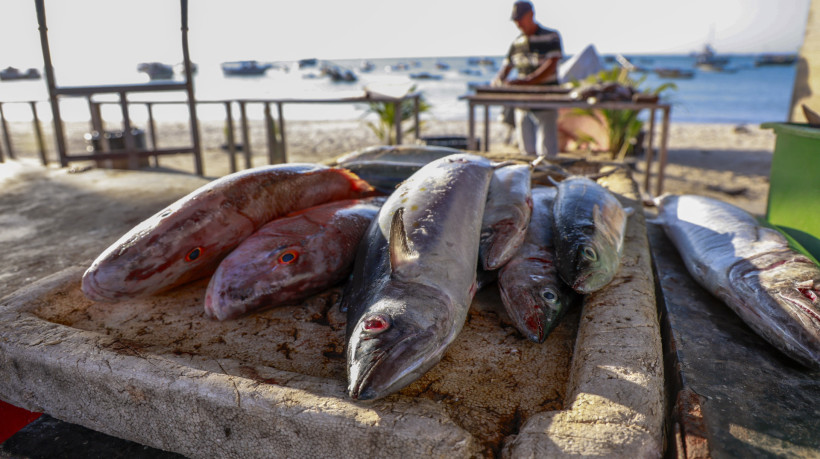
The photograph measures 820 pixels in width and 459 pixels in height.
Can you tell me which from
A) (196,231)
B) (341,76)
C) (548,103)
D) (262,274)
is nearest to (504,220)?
(262,274)

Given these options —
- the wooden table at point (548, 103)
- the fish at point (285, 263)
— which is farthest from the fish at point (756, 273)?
the wooden table at point (548, 103)

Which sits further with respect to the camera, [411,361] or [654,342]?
[654,342]

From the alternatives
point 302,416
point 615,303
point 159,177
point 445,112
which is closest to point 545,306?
point 615,303

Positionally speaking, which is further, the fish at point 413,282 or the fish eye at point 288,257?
the fish eye at point 288,257

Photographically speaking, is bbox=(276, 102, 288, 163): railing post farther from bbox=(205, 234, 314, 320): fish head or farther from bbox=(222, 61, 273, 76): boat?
bbox=(222, 61, 273, 76): boat

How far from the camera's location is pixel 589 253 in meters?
2.34

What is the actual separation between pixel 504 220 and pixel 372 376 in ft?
4.01

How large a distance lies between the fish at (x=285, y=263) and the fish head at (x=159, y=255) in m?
0.16

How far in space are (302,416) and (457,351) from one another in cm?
75

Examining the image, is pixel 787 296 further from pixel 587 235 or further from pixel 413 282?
pixel 413 282

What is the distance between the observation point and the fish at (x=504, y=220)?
2406 millimetres

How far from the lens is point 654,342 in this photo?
1.96 m

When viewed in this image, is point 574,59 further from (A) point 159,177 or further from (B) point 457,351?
(B) point 457,351

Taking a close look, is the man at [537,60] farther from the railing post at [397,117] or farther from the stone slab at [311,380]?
A: the stone slab at [311,380]
